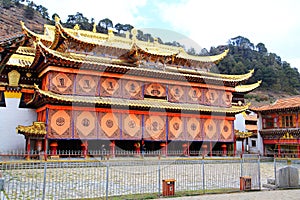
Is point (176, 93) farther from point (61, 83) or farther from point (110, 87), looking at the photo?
point (61, 83)

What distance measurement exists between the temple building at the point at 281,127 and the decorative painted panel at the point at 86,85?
18.3m

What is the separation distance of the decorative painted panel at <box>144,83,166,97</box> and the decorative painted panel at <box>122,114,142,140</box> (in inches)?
105

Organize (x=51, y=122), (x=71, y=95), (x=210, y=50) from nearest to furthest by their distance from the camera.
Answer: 1. (x=51, y=122)
2. (x=71, y=95)
3. (x=210, y=50)

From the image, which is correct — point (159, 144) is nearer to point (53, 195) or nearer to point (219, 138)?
point (219, 138)

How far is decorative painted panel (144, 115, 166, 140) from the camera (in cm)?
2570

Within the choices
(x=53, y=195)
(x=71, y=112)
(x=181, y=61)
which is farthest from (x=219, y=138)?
(x=53, y=195)

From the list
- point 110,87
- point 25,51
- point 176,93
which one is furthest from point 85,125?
point 25,51

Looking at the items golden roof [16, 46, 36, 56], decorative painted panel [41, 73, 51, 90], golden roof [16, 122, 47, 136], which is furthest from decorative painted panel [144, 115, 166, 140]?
golden roof [16, 46, 36, 56]

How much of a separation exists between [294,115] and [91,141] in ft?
→ 67.1

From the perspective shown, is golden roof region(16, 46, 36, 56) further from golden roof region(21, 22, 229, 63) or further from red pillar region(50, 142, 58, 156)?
red pillar region(50, 142, 58, 156)

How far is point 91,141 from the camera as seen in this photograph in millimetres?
25406

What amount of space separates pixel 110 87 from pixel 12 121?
27.1ft

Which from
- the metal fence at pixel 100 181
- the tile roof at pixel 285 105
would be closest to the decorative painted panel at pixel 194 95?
the tile roof at pixel 285 105

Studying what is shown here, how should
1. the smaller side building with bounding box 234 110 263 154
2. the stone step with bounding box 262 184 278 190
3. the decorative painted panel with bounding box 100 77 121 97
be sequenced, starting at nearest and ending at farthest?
the stone step with bounding box 262 184 278 190, the decorative painted panel with bounding box 100 77 121 97, the smaller side building with bounding box 234 110 263 154
